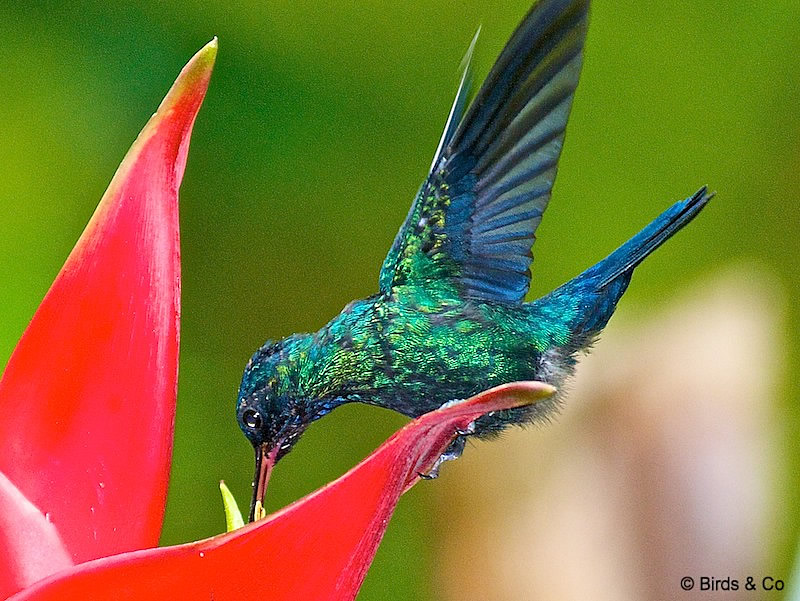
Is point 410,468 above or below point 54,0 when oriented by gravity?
below

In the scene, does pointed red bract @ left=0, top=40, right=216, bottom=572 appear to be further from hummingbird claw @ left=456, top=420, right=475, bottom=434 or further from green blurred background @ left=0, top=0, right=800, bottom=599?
green blurred background @ left=0, top=0, right=800, bottom=599

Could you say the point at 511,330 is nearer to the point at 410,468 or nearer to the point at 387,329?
the point at 387,329

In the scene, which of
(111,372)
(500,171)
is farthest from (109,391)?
(500,171)

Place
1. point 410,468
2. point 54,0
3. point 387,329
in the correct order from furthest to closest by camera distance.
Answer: point 54,0 < point 387,329 < point 410,468

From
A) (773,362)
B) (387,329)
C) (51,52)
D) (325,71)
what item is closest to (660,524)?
(773,362)

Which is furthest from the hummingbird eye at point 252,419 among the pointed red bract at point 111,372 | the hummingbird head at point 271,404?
the pointed red bract at point 111,372

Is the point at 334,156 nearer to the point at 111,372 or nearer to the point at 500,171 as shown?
the point at 500,171
